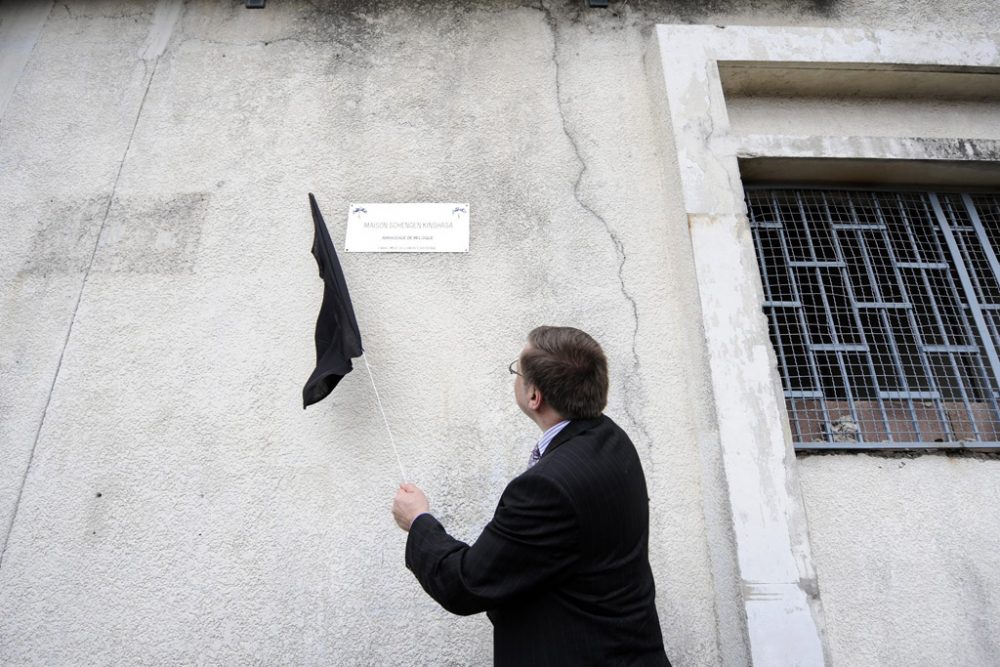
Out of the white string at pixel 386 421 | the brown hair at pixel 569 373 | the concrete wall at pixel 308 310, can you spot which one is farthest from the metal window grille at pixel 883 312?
the white string at pixel 386 421

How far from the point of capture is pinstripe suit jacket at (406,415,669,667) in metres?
1.55

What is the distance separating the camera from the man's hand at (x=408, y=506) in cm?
188

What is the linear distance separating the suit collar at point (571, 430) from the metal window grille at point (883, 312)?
1539 mm

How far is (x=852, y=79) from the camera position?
3.42 meters

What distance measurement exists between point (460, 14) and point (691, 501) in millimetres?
2927

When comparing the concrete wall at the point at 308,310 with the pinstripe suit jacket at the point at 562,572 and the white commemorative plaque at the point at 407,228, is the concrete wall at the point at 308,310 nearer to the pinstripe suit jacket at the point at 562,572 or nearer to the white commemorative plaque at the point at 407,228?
the white commemorative plaque at the point at 407,228

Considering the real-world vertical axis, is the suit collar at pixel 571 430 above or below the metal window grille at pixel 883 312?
below

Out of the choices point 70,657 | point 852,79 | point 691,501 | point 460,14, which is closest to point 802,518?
point 691,501

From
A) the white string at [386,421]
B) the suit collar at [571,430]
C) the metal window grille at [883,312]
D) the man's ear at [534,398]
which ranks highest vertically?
the metal window grille at [883,312]

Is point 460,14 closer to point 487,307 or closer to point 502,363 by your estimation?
point 487,307

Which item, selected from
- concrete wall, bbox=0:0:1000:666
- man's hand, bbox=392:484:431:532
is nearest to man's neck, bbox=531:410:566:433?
man's hand, bbox=392:484:431:532

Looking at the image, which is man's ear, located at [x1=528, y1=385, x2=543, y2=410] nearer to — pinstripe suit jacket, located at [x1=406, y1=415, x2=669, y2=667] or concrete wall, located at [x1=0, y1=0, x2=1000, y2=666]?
pinstripe suit jacket, located at [x1=406, y1=415, x2=669, y2=667]

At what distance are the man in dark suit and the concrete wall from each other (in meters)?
0.91

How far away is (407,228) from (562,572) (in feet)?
6.42
